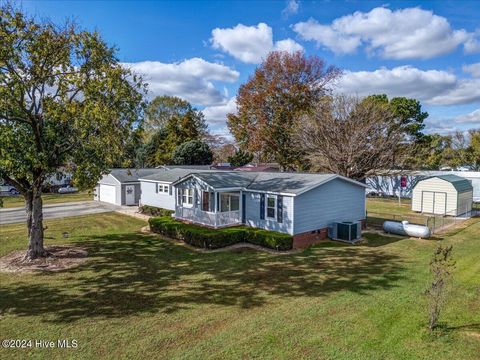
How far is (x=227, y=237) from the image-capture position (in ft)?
57.6

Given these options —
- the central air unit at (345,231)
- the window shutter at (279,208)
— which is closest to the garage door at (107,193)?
the window shutter at (279,208)

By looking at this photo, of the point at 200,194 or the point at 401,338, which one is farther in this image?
the point at 200,194

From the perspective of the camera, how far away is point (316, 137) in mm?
30562

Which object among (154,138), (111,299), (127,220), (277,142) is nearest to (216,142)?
(154,138)

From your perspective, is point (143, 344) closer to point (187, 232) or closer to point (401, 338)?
point (401, 338)

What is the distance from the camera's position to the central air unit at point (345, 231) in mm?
18391

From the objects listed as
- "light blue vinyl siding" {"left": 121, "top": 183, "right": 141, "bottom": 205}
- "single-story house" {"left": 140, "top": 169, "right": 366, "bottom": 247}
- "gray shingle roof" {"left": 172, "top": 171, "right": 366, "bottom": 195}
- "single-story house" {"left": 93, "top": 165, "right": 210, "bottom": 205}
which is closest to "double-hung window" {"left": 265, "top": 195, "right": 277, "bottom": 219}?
"single-story house" {"left": 140, "top": 169, "right": 366, "bottom": 247}

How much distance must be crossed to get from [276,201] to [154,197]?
617 inches

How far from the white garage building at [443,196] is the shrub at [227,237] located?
17.8 m

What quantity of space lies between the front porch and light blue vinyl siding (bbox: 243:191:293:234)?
Answer: 2.06 feet

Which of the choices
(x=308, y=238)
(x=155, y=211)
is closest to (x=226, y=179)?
(x=308, y=238)

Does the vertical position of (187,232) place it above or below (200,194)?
below

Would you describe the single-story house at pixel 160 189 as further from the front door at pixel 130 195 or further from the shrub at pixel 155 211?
the front door at pixel 130 195

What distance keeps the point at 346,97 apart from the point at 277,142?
32.3 feet
